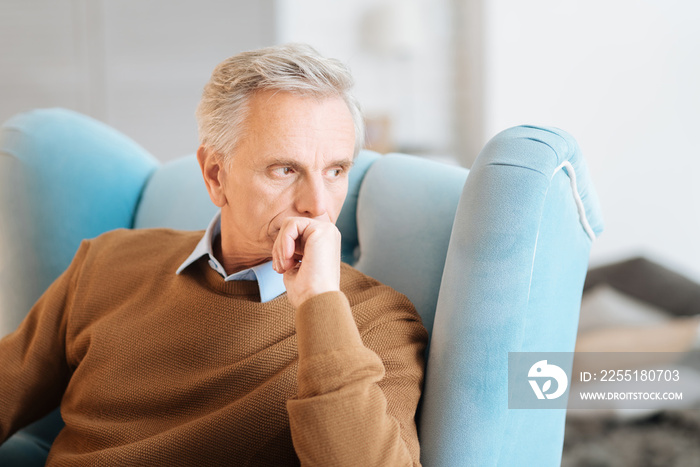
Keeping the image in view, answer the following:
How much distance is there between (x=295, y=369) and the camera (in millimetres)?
970

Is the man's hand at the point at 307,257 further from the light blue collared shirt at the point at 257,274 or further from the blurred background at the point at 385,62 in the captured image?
the blurred background at the point at 385,62

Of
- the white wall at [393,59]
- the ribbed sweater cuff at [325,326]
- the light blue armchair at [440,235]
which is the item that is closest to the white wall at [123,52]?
the white wall at [393,59]

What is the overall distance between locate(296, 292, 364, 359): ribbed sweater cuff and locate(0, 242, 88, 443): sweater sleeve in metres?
0.64

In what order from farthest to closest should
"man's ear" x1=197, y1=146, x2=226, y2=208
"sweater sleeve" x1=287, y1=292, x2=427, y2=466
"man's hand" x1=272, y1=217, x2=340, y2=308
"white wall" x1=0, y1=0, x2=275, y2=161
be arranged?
"white wall" x1=0, y1=0, x2=275, y2=161 < "man's ear" x1=197, y1=146, x2=226, y2=208 < "man's hand" x1=272, y1=217, x2=340, y2=308 < "sweater sleeve" x1=287, y1=292, x2=427, y2=466

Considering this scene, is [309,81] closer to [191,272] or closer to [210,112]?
[210,112]

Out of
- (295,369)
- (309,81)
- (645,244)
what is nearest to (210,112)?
(309,81)

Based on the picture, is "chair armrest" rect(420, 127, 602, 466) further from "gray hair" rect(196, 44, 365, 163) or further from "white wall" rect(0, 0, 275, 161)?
"white wall" rect(0, 0, 275, 161)

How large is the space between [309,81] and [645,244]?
2.84 metres

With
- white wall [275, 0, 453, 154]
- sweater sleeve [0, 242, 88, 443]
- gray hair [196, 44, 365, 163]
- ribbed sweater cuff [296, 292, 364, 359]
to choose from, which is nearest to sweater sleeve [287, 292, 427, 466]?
ribbed sweater cuff [296, 292, 364, 359]

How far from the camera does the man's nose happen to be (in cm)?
100

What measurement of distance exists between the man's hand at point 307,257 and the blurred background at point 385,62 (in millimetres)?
2840

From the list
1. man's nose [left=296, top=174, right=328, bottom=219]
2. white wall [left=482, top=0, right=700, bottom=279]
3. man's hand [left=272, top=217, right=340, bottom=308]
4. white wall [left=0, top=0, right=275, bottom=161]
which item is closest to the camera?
man's hand [left=272, top=217, right=340, bottom=308]

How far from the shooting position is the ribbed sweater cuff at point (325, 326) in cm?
81

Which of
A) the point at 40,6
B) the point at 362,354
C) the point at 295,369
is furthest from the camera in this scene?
the point at 40,6
